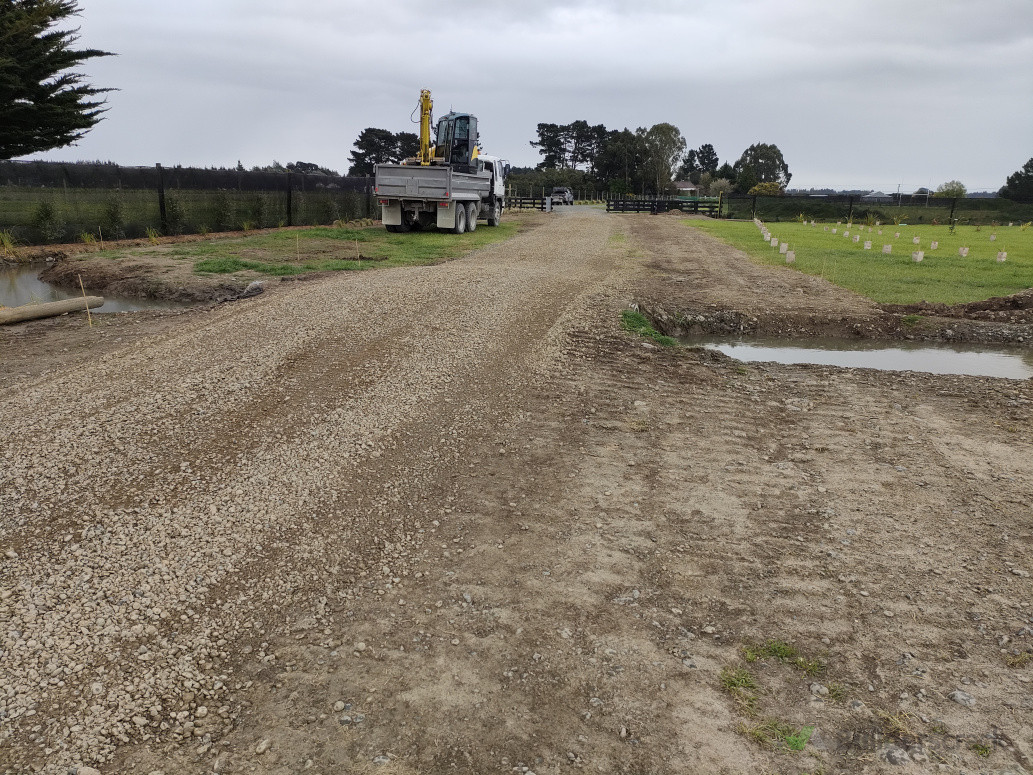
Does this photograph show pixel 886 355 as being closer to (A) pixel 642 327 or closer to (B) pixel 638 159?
(A) pixel 642 327

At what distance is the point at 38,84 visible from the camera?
707 inches

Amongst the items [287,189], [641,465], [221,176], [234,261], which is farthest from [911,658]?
[287,189]

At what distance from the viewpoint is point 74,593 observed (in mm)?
3547

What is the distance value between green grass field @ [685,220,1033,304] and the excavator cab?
32.2 ft

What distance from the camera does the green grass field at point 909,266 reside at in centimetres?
1380

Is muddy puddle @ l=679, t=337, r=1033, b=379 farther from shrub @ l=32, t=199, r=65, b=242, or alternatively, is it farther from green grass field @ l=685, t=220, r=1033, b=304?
shrub @ l=32, t=199, r=65, b=242

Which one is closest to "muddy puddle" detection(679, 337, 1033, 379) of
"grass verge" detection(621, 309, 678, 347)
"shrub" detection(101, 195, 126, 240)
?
"grass verge" detection(621, 309, 678, 347)

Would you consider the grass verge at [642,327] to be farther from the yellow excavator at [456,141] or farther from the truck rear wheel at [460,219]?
the yellow excavator at [456,141]

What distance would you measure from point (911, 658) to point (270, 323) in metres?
8.05

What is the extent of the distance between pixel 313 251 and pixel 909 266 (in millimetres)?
15461

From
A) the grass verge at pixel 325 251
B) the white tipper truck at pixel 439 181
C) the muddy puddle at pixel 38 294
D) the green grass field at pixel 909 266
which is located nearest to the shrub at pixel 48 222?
the muddy puddle at pixel 38 294

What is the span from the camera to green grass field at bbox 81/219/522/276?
14377 mm

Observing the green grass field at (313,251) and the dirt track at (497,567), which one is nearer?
the dirt track at (497,567)

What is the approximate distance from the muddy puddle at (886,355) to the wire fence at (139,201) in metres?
16.6
